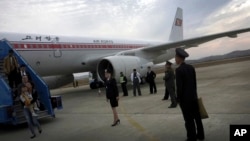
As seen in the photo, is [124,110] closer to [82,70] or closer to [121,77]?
[121,77]

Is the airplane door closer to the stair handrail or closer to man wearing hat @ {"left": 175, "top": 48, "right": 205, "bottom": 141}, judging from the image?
the stair handrail

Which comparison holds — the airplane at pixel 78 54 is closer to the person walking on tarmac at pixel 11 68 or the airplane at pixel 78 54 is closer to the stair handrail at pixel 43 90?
the person walking on tarmac at pixel 11 68

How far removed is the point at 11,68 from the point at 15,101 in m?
1.14

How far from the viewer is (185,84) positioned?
4984mm

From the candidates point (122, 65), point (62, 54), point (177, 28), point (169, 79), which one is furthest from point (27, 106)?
point (177, 28)

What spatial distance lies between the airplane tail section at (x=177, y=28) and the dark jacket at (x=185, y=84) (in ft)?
71.2

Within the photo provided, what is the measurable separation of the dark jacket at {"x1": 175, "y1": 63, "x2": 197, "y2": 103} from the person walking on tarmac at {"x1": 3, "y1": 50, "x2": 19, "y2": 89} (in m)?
5.30

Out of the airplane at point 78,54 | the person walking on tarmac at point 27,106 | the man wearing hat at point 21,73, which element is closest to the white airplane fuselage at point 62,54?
the airplane at point 78,54

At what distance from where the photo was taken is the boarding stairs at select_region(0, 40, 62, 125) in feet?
24.8

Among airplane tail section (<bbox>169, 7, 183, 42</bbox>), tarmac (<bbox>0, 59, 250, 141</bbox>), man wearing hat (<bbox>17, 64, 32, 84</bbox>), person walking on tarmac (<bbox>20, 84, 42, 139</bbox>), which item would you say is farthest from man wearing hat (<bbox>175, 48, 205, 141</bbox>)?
airplane tail section (<bbox>169, 7, 183, 42</bbox>)

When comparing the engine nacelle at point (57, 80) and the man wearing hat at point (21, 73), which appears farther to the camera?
the engine nacelle at point (57, 80)

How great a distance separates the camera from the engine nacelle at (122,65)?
15.0 meters

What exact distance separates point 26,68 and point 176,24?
64.2ft

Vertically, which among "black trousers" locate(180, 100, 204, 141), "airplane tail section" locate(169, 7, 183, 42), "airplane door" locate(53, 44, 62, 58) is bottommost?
"black trousers" locate(180, 100, 204, 141)
